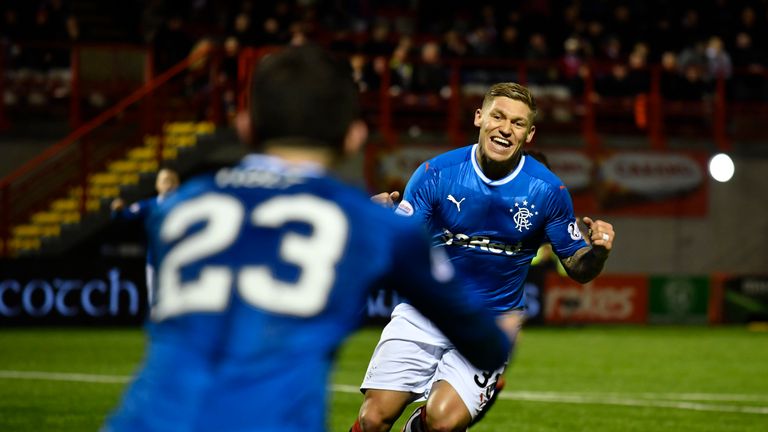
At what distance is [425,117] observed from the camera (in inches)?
957

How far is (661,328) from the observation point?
845 inches

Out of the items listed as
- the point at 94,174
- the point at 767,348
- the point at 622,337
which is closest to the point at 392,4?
the point at 94,174

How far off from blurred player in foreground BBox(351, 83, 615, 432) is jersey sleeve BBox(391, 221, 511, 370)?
10.8ft

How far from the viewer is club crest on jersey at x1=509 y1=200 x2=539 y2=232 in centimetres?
694

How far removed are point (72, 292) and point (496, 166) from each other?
1248 cm

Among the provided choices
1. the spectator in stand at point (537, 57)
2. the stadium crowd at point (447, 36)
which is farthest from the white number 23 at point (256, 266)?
the spectator in stand at point (537, 57)

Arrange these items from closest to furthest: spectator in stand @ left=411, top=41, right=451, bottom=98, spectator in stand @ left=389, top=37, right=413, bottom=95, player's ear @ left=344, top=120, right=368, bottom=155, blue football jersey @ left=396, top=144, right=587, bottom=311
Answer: player's ear @ left=344, top=120, right=368, bottom=155, blue football jersey @ left=396, top=144, right=587, bottom=311, spectator in stand @ left=389, top=37, right=413, bottom=95, spectator in stand @ left=411, top=41, right=451, bottom=98

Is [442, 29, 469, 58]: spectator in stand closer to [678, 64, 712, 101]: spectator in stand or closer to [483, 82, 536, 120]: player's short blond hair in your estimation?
[678, 64, 712, 101]: spectator in stand

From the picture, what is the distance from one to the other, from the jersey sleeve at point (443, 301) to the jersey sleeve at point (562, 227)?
345 centimetres

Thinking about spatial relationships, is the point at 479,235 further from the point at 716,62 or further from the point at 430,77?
the point at 716,62

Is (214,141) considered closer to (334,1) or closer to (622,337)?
(334,1)

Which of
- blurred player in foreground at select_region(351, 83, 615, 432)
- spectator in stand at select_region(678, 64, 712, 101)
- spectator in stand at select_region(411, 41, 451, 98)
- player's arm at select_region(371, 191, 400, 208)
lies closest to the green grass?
blurred player in foreground at select_region(351, 83, 615, 432)

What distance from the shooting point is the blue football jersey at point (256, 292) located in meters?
2.99

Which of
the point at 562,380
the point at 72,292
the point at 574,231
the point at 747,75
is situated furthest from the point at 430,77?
the point at 574,231
